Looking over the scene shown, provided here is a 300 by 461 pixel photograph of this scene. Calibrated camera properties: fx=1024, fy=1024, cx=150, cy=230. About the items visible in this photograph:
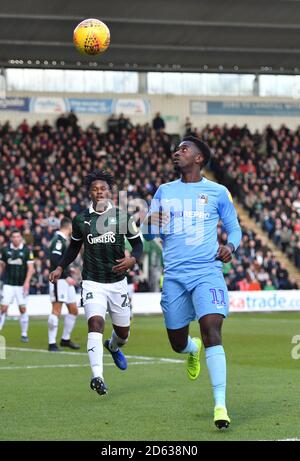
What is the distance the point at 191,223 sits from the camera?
973 centimetres

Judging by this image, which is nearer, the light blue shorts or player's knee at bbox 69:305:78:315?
the light blue shorts

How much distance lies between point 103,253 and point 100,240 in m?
0.15

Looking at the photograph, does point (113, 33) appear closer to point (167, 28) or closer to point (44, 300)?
point (167, 28)

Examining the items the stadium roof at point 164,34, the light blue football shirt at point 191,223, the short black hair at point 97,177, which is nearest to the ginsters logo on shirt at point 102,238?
the short black hair at point 97,177

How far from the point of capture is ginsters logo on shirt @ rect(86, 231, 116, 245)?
38.5 ft

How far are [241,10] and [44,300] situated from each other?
11045 mm

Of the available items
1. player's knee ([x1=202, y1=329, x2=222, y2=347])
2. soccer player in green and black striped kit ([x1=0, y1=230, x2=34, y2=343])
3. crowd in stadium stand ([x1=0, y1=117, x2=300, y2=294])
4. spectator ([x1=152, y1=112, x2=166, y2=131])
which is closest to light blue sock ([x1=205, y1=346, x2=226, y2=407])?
player's knee ([x1=202, y1=329, x2=222, y2=347])

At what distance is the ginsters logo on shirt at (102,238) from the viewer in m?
11.7

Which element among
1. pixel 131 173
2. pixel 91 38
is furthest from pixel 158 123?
pixel 91 38

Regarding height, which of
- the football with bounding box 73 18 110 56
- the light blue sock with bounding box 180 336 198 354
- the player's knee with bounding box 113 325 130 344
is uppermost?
the football with bounding box 73 18 110 56

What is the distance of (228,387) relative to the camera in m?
12.4

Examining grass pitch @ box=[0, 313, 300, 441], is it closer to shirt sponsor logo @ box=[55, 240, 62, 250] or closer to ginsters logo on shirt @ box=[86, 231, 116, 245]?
ginsters logo on shirt @ box=[86, 231, 116, 245]

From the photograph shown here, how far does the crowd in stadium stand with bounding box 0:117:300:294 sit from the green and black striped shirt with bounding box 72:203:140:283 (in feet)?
67.2
